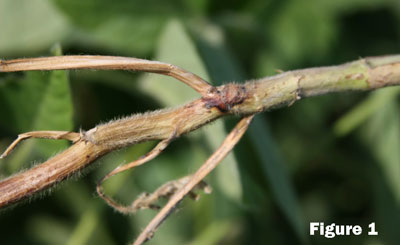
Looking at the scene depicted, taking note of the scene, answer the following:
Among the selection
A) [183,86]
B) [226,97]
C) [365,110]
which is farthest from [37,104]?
[365,110]

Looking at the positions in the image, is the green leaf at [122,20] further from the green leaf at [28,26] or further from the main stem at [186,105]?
the main stem at [186,105]

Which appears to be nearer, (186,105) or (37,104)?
(186,105)

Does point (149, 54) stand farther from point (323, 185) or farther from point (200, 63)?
point (323, 185)

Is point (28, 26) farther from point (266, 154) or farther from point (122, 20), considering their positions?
point (266, 154)

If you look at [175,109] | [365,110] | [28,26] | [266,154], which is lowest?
[175,109]

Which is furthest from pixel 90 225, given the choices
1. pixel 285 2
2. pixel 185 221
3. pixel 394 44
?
pixel 394 44

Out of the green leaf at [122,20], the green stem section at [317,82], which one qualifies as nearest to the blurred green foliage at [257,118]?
the green leaf at [122,20]

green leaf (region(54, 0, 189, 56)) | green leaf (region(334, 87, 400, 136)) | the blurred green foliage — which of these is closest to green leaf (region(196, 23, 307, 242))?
the blurred green foliage
